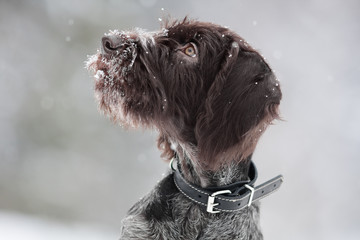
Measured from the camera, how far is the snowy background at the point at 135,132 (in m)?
9.34

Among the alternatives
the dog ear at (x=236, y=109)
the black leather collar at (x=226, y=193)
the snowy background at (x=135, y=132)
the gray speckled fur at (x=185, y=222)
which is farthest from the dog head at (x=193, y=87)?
the snowy background at (x=135, y=132)

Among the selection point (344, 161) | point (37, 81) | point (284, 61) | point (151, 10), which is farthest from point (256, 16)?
point (37, 81)

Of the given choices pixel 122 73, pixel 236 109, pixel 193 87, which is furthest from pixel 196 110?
pixel 122 73

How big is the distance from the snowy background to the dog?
546cm

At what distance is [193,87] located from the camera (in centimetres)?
323

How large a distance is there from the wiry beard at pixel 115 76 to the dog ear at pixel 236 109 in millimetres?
556

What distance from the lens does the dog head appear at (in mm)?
3057

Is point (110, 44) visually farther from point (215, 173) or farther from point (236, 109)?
point (215, 173)

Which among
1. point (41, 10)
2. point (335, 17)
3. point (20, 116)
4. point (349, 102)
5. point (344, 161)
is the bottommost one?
point (344, 161)

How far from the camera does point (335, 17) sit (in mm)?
9758

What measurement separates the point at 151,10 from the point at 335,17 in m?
3.96

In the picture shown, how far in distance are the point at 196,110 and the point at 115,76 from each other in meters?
0.61

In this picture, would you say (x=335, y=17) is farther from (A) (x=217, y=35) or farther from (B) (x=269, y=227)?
(A) (x=217, y=35)

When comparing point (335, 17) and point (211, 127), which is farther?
point (335, 17)
